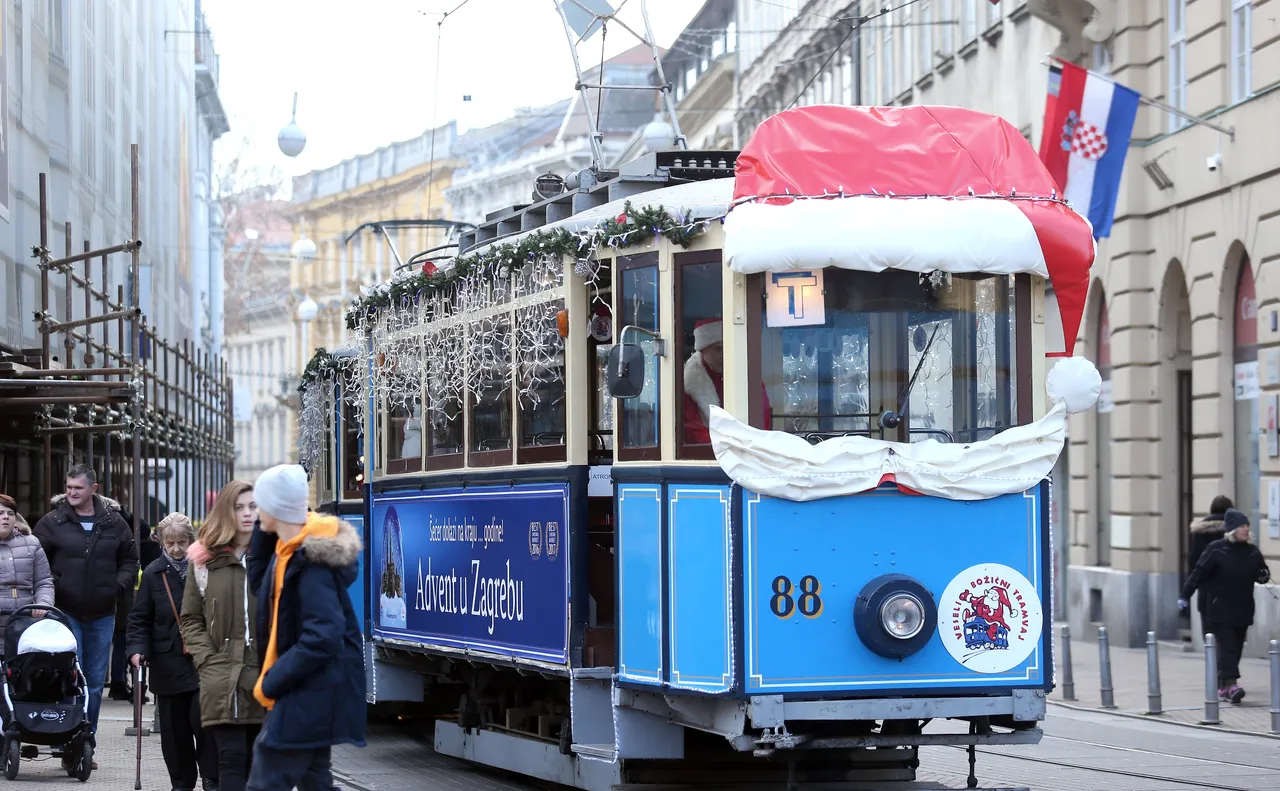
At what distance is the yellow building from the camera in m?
79.1

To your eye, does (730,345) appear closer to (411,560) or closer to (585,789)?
(585,789)

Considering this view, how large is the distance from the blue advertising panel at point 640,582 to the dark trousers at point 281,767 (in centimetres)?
291

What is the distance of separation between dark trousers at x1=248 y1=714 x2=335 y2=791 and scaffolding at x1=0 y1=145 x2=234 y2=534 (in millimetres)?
7739

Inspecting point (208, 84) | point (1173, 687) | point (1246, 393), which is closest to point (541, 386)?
point (1173, 687)

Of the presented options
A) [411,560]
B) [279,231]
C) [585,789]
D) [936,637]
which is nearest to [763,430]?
[936,637]

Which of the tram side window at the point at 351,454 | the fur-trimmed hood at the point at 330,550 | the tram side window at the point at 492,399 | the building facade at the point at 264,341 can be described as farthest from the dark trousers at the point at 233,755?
the building facade at the point at 264,341

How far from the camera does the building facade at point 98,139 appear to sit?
67.1 feet

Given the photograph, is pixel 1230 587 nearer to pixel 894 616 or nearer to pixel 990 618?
pixel 990 618

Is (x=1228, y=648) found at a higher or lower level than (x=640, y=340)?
lower

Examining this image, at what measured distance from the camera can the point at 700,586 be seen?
10.3 m

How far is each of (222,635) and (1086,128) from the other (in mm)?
14986

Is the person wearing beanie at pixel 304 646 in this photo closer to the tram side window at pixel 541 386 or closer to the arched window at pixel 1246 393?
the tram side window at pixel 541 386

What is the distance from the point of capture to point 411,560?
13891mm

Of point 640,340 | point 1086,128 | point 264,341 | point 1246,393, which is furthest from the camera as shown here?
point 264,341
